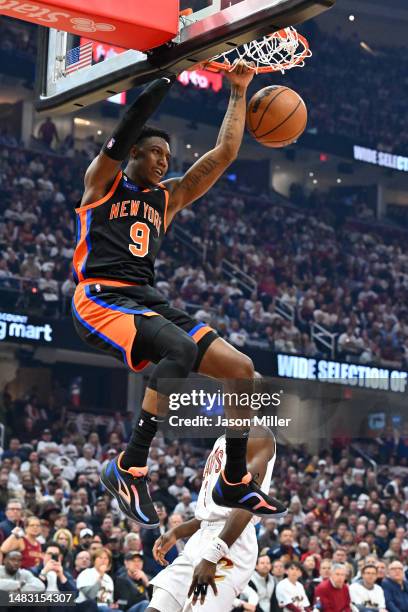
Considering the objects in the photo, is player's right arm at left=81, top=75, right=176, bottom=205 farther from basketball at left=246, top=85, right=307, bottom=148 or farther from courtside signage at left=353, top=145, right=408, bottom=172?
courtside signage at left=353, top=145, right=408, bottom=172

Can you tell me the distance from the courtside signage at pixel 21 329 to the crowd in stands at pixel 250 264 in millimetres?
295

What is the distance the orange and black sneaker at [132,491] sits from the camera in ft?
18.1

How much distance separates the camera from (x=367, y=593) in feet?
40.3

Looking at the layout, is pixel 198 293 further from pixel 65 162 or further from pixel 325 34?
pixel 325 34

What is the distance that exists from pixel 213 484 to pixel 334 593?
204 inches

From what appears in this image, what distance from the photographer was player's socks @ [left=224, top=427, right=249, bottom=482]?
5695 millimetres

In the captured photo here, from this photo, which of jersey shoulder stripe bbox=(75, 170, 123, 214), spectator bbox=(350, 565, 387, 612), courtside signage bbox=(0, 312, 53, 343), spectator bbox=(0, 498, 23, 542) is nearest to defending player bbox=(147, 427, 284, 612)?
jersey shoulder stripe bbox=(75, 170, 123, 214)

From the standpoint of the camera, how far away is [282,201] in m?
30.1

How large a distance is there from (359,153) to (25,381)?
38.1 feet

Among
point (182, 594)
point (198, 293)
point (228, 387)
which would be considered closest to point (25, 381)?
point (198, 293)

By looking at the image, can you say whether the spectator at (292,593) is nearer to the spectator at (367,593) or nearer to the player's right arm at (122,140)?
the spectator at (367,593)

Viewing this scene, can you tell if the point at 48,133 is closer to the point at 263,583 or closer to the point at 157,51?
the point at 263,583

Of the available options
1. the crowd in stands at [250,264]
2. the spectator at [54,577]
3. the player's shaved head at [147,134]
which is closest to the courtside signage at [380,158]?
the crowd in stands at [250,264]

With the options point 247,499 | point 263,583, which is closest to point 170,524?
point 263,583
